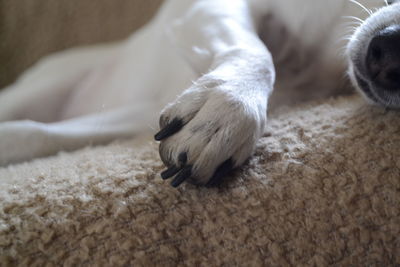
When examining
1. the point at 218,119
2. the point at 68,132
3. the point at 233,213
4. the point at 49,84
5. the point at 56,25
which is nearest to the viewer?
the point at 233,213

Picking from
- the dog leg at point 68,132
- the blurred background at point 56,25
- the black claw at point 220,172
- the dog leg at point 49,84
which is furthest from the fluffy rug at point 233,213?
the blurred background at point 56,25

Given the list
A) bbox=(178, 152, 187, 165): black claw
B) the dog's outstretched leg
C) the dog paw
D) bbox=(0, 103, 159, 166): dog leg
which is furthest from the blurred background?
bbox=(178, 152, 187, 165): black claw

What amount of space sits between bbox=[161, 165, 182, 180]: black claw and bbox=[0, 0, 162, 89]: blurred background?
1583 mm

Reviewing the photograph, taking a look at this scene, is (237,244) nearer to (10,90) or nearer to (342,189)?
(342,189)

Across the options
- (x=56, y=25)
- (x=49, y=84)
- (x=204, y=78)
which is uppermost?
(x=204, y=78)

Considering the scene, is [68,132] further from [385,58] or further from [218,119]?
[385,58]

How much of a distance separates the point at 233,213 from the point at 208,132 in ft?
0.59

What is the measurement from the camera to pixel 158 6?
219 centimetres

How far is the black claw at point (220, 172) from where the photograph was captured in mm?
792

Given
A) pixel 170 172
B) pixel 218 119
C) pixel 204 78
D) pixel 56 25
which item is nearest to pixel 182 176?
pixel 170 172

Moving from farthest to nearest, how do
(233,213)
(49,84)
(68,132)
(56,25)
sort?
(56,25)
(49,84)
(68,132)
(233,213)

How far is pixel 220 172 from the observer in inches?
31.6

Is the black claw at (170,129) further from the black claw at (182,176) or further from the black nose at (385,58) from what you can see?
the black nose at (385,58)

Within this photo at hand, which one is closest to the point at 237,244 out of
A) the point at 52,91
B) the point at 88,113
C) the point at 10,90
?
the point at 88,113
